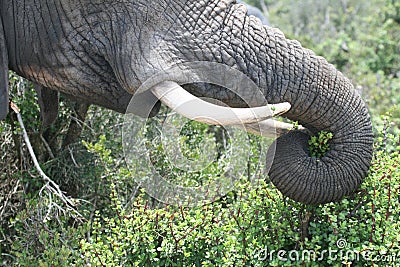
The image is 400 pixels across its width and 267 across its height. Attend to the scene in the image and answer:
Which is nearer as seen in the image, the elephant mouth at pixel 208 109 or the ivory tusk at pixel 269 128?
the elephant mouth at pixel 208 109

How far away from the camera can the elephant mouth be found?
2.42 meters

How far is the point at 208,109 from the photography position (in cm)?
248

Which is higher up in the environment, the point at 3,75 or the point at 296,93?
the point at 296,93

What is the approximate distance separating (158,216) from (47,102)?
3.05ft

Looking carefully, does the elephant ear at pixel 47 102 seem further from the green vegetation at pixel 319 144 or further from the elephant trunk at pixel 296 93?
the green vegetation at pixel 319 144

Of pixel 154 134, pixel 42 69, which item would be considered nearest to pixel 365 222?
pixel 42 69

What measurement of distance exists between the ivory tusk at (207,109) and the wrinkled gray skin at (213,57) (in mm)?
93

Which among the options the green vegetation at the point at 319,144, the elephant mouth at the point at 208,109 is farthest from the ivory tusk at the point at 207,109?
the green vegetation at the point at 319,144

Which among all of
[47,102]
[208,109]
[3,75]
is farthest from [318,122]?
[47,102]

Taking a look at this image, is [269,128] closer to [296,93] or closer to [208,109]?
[296,93]

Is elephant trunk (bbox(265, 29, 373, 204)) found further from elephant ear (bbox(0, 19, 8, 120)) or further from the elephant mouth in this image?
elephant ear (bbox(0, 19, 8, 120))

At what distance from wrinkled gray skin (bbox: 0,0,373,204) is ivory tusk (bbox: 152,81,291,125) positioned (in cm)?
9

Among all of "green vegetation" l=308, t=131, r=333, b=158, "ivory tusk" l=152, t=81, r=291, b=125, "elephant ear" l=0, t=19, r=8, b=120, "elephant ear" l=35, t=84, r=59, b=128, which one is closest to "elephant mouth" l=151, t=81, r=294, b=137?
"ivory tusk" l=152, t=81, r=291, b=125

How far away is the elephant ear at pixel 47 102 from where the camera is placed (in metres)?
3.50
